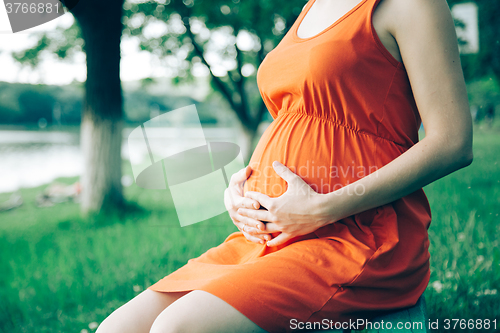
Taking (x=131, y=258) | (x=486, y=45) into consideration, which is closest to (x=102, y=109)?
(x=131, y=258)

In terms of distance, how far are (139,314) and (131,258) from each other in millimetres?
2434

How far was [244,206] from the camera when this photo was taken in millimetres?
1156

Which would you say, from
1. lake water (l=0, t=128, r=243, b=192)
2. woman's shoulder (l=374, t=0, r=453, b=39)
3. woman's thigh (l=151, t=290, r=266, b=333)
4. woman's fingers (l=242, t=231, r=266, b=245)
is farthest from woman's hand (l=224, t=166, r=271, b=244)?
lake water (l=0, t=128, r=243, b=192)

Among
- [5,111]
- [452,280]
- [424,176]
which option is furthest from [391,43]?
[5,111]

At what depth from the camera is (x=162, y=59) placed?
1021 centimetres

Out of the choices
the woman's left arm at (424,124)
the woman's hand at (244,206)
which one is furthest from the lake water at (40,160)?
the woman's left arm at (424,124)

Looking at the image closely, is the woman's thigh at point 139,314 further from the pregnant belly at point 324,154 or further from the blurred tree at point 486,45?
the blurred tree at point 486,45

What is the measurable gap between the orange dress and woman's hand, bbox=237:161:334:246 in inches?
1.8

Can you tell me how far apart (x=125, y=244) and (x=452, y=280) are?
3.02m

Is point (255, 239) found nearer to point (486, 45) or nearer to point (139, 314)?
point (139, 314)

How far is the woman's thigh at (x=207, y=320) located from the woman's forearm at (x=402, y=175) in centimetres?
35

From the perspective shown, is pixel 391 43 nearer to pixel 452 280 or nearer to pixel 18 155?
pixel 452 280

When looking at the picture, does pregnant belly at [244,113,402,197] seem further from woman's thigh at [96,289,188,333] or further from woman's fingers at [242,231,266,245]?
woman's thigh at [96,289,188,333]

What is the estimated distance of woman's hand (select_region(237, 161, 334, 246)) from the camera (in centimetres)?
98
